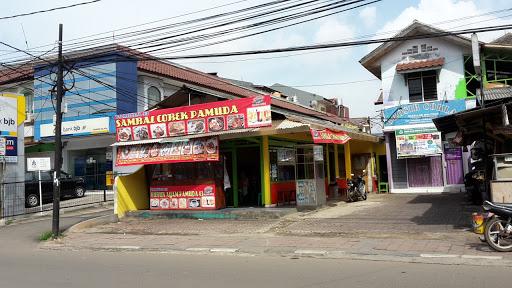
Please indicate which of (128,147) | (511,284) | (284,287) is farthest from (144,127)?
(511,284)

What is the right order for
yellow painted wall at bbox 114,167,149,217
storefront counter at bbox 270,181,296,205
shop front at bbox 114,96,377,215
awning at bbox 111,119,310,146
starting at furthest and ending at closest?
1. yellow painted wall at bbox 114,167,149,217
2. storefront counter at bbox 270,181,296,205
3. shop front at bbox 114,96,377,215
4. awning at bbox 111,119,310,146

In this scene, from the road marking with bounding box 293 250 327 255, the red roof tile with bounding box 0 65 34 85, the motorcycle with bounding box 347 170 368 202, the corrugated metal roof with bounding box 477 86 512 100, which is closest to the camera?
the road marking with bounding box 293 250 327 255

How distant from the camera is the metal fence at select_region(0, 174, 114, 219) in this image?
65.3ft

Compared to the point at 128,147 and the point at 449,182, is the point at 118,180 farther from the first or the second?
the point at 449,182

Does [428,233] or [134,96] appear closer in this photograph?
[428,233]

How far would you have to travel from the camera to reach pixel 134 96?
1099 inches

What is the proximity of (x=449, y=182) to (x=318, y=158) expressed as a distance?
30.6ft

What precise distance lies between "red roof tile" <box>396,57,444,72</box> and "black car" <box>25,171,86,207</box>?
58.3 ft

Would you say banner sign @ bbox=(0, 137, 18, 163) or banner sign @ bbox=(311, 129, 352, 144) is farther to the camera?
banner sign @ bbox=(0, 137, 18, 163)

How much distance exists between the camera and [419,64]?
23.5m

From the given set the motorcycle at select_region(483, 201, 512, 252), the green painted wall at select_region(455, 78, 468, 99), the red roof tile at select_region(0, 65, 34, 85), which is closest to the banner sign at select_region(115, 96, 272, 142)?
the motorcycle at select_region(483, 201, 512, 252)

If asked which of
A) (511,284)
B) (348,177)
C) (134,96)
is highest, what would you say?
(134,96)

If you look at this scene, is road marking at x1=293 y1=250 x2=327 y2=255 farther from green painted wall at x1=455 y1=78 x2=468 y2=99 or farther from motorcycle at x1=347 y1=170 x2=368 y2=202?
green painted wall at x1=455 y1=78 x2=468 y2=99

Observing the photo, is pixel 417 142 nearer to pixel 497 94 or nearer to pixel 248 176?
pixel 497 94
